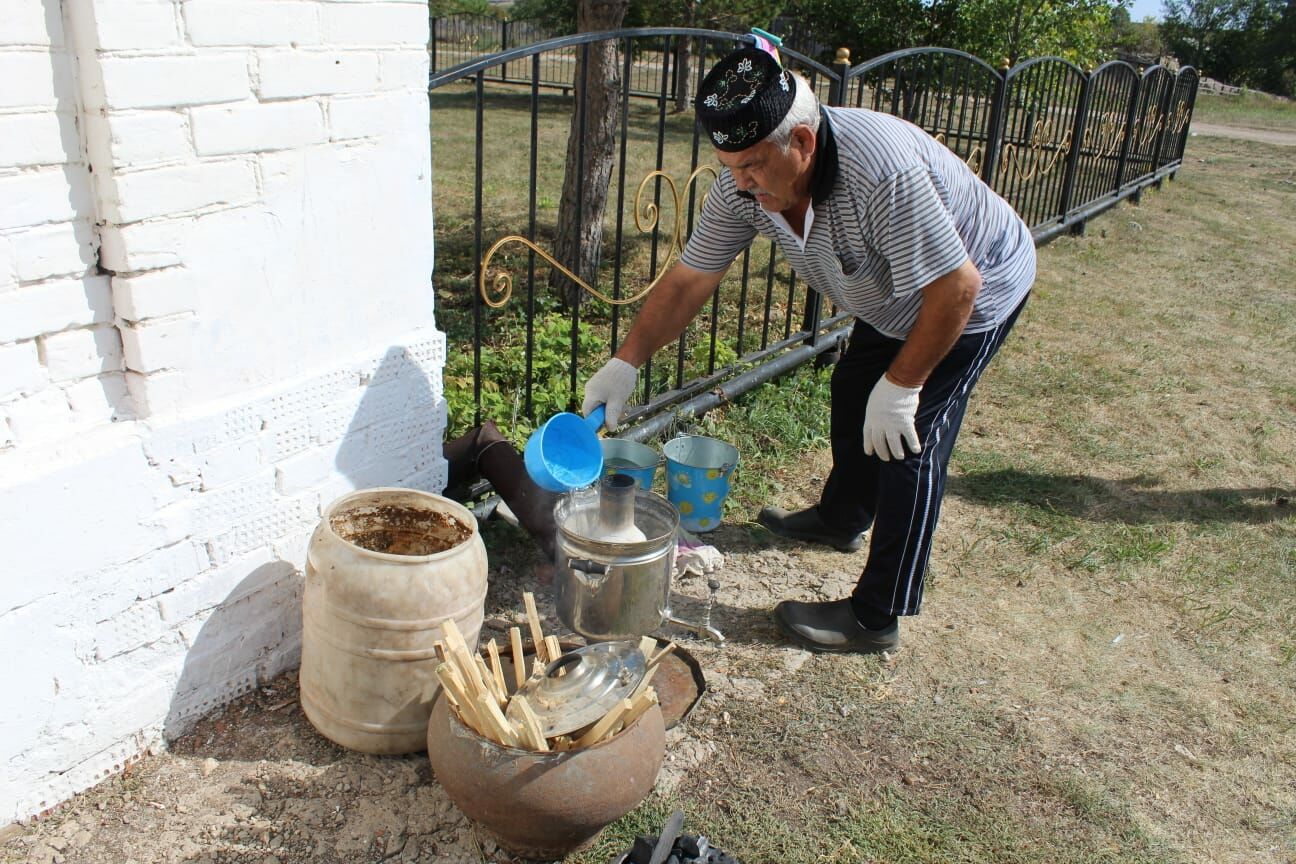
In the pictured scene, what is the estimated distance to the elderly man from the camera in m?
2.59

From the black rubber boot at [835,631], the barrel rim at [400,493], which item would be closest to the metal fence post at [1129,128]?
the black rubber boot at [835,631]

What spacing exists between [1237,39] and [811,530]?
36938 millimetres

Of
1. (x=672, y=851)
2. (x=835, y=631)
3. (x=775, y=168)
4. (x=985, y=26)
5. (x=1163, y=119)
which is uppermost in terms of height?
(x=985, y=26)

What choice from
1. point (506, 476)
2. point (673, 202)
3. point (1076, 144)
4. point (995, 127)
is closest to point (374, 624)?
point (506, 476)

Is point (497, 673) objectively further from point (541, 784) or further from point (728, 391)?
point (728, 391)

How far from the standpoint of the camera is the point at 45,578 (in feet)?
7.43

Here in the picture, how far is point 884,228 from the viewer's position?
2.66 metres

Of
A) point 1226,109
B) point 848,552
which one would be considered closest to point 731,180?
point 848,552

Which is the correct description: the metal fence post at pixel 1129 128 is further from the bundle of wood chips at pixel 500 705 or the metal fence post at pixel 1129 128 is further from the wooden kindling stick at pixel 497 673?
the wooden kindling stick at pixel 497 673

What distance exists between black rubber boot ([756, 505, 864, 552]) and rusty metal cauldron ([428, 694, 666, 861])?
170 cm

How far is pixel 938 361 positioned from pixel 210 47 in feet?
6.36

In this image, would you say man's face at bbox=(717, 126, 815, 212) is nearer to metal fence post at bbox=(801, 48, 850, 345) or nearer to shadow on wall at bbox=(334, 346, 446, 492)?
shadow on wall at bbox=(334, 346, 446, 492)

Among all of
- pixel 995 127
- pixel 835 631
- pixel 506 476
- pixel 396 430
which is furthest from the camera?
pixel 995 127

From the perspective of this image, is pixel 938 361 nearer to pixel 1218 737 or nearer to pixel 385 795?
pixel 1218 737
